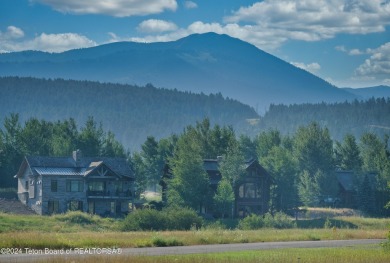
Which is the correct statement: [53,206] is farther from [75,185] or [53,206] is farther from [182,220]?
[182,220]

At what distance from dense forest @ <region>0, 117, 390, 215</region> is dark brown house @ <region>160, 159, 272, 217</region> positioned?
2.16m

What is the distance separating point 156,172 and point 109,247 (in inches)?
3510

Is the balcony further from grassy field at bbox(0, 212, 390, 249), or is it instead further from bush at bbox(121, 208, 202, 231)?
bush at bbox(121, 208, 202, 231)

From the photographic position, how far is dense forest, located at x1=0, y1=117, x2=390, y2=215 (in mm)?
92750

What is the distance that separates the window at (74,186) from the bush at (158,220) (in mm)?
31010

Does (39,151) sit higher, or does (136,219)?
(39,151)

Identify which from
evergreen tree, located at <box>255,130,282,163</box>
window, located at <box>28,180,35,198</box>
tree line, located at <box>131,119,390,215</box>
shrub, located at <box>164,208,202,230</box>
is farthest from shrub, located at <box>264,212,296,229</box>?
evergreen tree, located at <box>255,130,282,163</box>

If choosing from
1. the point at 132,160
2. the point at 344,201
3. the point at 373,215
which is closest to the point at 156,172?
the point at 132,160

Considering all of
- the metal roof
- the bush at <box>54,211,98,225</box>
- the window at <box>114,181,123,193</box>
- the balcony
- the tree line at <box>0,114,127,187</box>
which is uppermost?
the tree line at <box>0,114,127,187</box>

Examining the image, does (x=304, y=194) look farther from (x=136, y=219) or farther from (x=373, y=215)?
(x=136, y=219)

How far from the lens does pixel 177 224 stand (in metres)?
68.4

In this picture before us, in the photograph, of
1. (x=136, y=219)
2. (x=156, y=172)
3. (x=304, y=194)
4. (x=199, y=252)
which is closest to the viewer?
(x=199, y=252)

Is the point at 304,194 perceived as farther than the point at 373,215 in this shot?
Yes

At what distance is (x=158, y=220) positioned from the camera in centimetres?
6706
